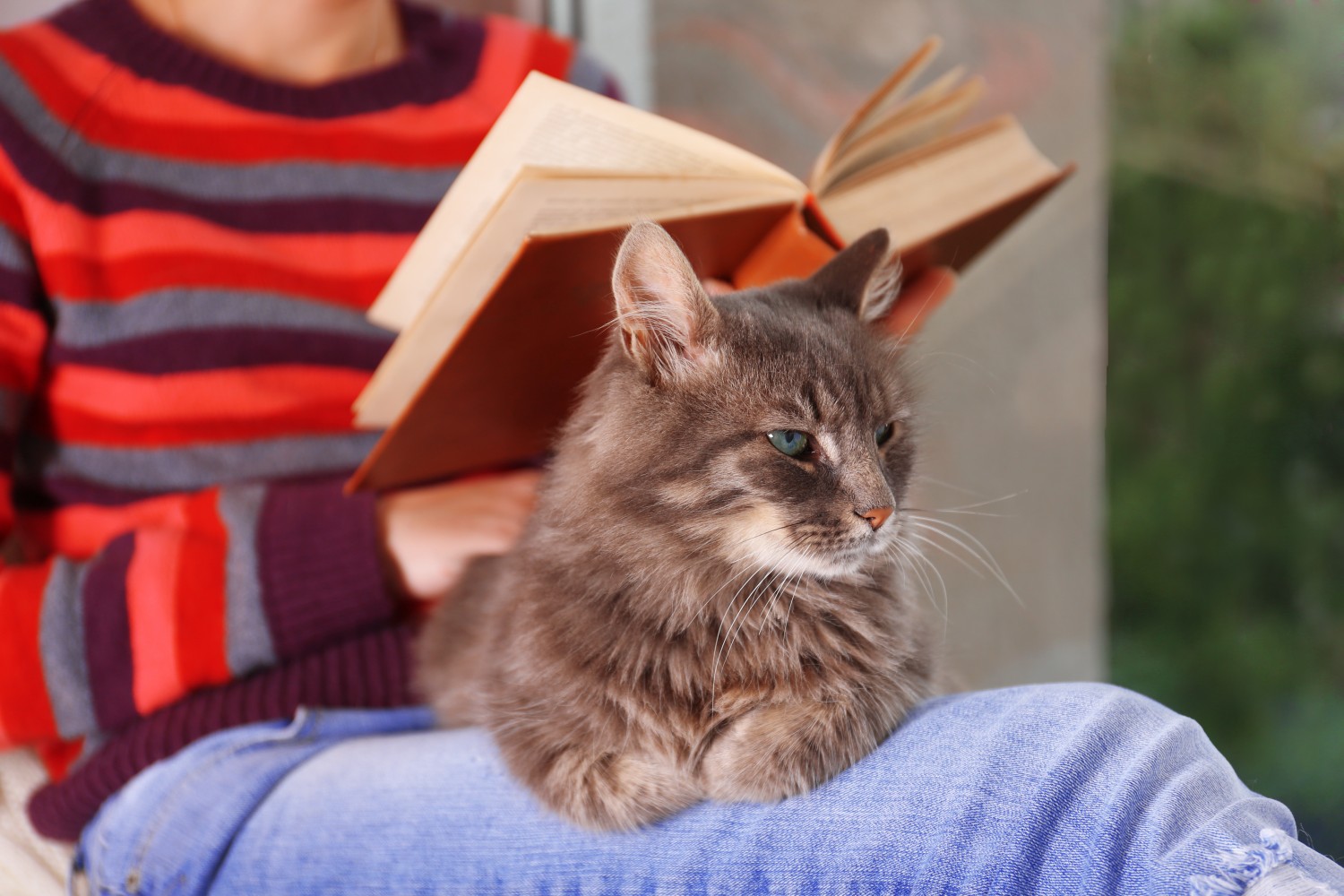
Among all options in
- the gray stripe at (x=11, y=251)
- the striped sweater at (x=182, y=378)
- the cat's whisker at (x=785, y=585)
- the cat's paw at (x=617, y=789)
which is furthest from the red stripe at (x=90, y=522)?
the cat's whisker at (x=785, y=585)

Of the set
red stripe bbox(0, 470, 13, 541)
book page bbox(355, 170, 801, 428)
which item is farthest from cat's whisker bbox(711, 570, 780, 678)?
red stripe bbox(0, 470, 13, 541)

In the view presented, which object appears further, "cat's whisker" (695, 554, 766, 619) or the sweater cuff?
the sweater cuff

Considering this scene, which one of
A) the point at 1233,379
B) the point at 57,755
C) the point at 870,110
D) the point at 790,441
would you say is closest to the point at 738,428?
the point at 790,441

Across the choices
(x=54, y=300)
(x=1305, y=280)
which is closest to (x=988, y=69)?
(x=1305, y=280)

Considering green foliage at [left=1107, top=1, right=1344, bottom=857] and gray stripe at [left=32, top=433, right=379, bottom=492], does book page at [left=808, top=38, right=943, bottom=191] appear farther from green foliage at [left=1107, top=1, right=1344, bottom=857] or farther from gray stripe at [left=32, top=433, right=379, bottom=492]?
gray stripe at [left=32, top=433, right=379, bottom=492]

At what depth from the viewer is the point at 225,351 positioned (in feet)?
4.63

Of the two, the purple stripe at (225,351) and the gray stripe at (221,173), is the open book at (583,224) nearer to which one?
the purple stripe at (225,351)

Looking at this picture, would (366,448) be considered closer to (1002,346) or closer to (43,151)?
(43,151)

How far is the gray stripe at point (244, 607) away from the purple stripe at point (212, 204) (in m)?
0.47

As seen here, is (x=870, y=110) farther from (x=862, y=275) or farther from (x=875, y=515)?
(x=875, y=515)

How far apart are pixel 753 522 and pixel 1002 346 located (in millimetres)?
1526

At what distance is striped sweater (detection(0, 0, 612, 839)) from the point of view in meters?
1.23

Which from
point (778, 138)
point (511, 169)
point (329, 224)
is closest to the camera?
point (511, 169)

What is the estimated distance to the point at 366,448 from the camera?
1532 mm
